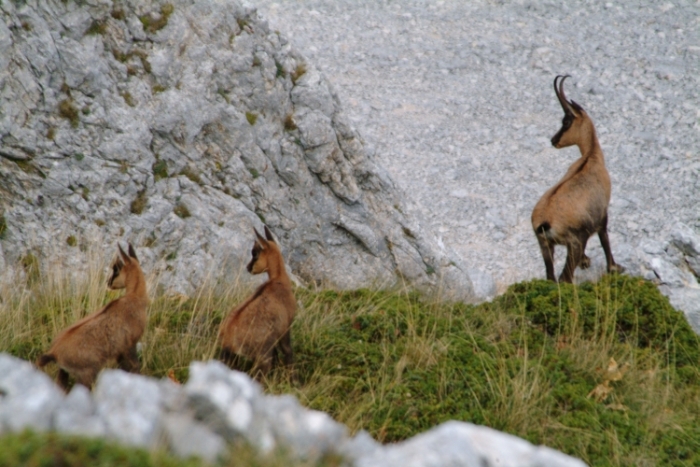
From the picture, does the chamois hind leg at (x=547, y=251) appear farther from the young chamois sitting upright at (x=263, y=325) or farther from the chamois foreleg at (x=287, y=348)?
the chamois foreleg at (x=287, y=348)

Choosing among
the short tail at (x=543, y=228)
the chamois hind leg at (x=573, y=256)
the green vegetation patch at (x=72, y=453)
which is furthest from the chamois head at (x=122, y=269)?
the chamois hind leg at (x=573, y=256)

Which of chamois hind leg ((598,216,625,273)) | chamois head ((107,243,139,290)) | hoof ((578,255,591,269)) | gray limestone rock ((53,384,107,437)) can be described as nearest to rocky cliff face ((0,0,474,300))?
hoof ((578,255,591,269))

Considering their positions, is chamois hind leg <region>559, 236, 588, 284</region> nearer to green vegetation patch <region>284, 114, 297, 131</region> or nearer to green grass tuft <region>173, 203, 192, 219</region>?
green vegetation patch <region>284, 114, 297, 131</region>

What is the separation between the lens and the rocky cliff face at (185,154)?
852cm

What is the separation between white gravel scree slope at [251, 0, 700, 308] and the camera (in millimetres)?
16188

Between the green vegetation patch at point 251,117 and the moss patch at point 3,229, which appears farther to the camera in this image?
the green vegetation patch at point 251,117

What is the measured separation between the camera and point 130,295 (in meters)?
6.79

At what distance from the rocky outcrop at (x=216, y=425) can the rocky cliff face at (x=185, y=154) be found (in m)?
4.62

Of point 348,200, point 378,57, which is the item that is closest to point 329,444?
point 348,200

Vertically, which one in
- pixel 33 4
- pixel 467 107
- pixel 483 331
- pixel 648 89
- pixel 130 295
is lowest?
pixel 130 295

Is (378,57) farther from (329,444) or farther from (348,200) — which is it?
(329,444)

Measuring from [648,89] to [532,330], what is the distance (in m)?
13.0

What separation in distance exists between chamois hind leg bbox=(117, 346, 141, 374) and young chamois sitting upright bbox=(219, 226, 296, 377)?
2.23ft

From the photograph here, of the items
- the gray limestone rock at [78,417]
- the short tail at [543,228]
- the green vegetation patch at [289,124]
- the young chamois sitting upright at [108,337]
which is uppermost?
the short tail at [543,228]
